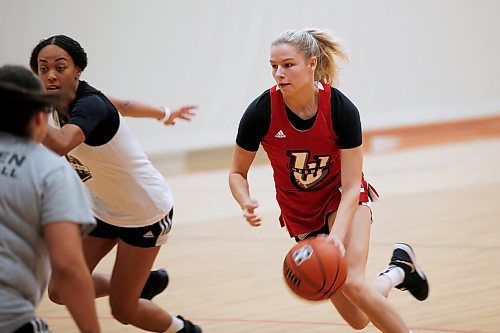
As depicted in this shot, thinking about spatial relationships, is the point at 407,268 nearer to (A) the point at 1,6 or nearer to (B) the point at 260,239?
(B) the point at 260,239

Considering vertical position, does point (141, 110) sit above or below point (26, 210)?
below

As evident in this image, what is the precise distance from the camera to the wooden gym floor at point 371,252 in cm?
550

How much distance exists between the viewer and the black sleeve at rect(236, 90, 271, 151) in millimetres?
4270

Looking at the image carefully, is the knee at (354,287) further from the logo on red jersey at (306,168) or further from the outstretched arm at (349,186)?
the logo on red jersey at (306,168)

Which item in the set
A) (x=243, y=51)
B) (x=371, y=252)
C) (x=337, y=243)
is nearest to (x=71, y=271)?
(x=337, y=243)

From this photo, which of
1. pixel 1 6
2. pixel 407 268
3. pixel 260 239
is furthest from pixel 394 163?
pixel 407 268

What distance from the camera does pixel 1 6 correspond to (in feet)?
40.4

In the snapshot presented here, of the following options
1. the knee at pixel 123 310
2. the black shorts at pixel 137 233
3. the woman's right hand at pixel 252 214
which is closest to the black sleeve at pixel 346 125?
the woman's right hand at pixel 252 214

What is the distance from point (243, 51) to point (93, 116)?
9899 mm

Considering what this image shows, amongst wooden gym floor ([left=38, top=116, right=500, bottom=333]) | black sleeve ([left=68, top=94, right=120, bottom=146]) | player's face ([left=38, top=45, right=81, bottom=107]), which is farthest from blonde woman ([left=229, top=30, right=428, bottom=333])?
wooden gym floor ([left=38, top=116, right=500, bottom=333])

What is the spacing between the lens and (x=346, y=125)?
13.6 feet

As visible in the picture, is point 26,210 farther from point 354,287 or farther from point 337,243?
point 354,287

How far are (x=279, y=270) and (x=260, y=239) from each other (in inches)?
A: 51.3

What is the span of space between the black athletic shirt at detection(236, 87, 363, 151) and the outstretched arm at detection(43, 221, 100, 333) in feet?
5.88
